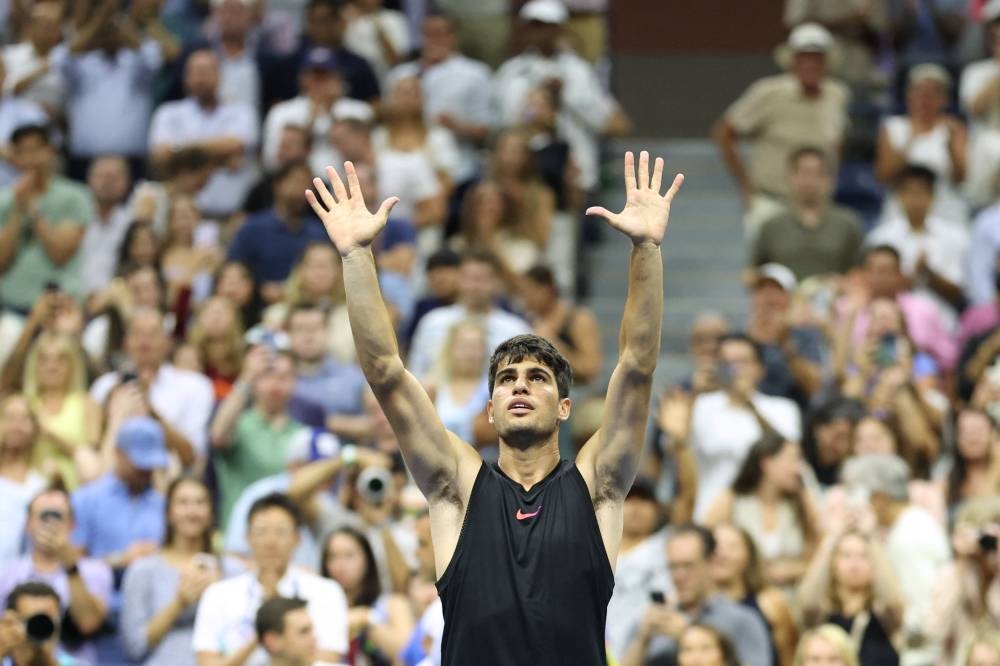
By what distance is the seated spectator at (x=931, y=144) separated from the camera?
43.8ft

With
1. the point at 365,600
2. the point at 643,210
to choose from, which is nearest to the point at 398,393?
the point at 643,210

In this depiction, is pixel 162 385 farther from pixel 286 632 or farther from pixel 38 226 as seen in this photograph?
pixel 286 632

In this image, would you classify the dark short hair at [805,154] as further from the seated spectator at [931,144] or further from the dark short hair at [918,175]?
the seated spectator at [931,144]

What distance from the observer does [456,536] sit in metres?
6.12

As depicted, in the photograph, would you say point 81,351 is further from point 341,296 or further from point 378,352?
point 378,352

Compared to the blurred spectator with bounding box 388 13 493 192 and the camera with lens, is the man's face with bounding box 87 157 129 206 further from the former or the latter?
the camera with lens

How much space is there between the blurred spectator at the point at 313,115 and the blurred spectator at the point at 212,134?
147 millimetres

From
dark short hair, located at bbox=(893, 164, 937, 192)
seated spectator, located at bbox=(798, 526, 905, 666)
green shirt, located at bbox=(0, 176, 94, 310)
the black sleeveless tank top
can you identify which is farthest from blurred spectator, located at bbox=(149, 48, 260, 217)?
the black sleeveless tank top

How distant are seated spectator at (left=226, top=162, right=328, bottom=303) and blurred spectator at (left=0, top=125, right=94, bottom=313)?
3.29 ft

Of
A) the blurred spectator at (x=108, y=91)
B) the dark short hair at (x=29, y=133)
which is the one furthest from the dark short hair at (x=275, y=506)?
the blurred spectator at (x=108, y=91)

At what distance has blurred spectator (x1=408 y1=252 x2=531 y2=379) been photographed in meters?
11.6

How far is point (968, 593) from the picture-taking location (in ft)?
30.6

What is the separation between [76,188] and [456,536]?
24.5 feet

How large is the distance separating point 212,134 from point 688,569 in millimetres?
5331
